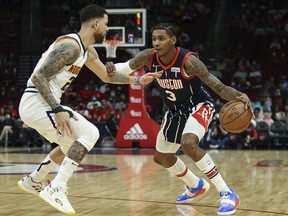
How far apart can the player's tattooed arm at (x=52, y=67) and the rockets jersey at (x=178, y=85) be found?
40.0 inches

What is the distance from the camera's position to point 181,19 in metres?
24.0

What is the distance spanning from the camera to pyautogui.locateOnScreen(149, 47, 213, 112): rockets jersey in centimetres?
552

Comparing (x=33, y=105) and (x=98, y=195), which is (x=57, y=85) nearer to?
(x=33, y=105)

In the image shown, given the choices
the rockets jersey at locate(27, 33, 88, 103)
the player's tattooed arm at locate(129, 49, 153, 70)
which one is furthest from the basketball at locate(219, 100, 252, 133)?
the rockets jersey at locate(27, 33, 88, 103)

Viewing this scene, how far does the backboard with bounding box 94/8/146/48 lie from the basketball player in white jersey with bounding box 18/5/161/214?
974cm

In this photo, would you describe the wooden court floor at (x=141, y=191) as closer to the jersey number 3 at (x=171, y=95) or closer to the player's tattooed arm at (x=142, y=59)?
the jersey number 3 at (x=171, y=95)

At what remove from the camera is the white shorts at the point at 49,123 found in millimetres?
4953

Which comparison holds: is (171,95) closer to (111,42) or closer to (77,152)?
(77,152)

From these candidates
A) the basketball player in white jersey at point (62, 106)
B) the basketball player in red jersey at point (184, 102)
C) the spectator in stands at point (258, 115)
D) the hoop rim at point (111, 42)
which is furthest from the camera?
the spectator in stands at point (258, 115)

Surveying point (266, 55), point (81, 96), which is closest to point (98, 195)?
point (81, 96)

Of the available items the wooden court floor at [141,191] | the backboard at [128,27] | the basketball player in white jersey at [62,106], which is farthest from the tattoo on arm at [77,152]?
the backboard at [128,27]

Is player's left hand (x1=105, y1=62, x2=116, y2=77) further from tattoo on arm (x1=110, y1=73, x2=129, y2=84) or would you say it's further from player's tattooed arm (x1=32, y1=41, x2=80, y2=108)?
player's tattooed arm (x1=32, y1=41, x2=80, y2=108)

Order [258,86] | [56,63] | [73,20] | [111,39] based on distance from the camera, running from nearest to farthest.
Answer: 1. [56,63]
2. [111,39]
3. [258,86]
4. [73,20]

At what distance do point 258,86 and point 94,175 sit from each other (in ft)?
39.3
